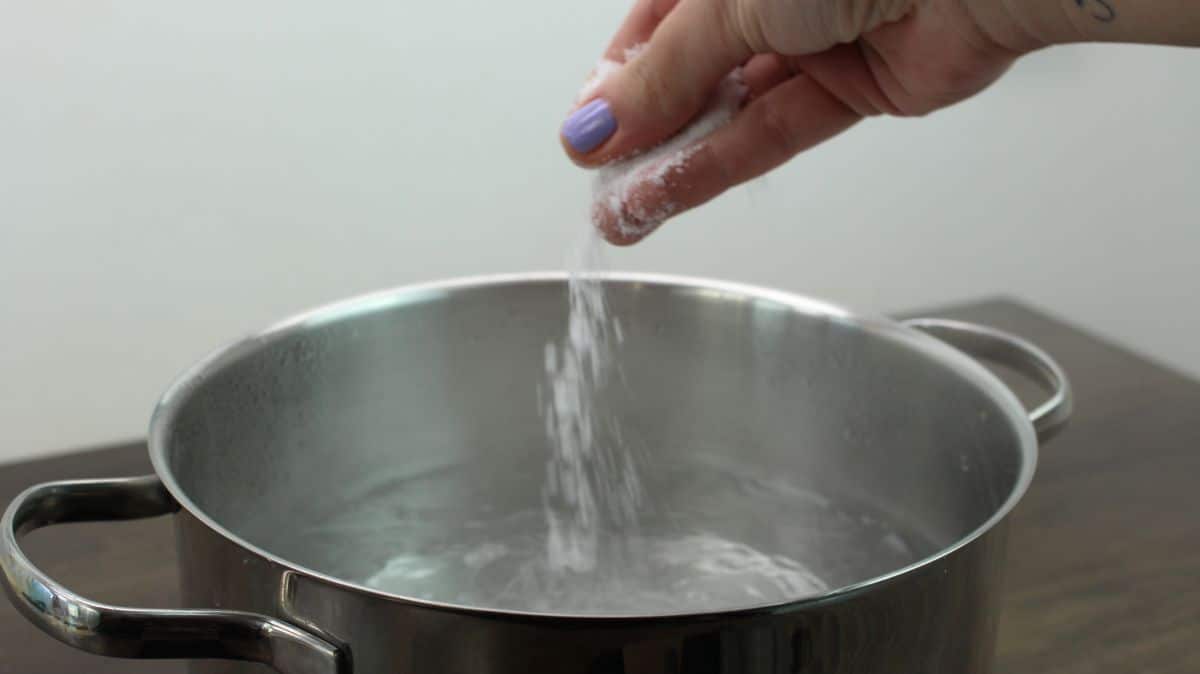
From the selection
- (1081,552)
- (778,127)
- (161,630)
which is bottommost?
(1081,552)

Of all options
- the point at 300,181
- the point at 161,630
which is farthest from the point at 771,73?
the point at 300,181

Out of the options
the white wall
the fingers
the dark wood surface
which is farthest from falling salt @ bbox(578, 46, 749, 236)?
the white wall

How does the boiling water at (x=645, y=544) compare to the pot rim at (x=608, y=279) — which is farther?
the boiling water at (x=645, y=544)

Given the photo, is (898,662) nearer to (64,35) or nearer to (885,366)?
(885,366)

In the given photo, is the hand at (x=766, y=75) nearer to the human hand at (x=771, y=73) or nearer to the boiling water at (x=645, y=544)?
the human hand at (x=771, y=73)

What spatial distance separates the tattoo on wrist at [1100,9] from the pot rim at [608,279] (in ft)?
0.48

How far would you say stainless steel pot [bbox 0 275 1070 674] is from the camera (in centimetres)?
35

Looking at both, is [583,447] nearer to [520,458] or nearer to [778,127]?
[520,458]

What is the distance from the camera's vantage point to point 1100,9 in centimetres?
49

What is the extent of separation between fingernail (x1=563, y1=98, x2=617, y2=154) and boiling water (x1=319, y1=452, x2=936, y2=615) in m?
0.18

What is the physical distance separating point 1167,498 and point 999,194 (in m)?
0.78

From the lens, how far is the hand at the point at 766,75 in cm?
55

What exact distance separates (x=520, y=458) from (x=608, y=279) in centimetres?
11

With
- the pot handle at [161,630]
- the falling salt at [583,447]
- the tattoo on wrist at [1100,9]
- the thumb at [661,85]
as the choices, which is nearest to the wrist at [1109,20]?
the tattoo on wrist at [1100,9]
